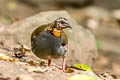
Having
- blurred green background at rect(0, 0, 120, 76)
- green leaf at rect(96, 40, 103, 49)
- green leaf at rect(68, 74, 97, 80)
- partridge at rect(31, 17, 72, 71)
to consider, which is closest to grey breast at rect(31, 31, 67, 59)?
partridge at rect(31, 17, 72, 71)

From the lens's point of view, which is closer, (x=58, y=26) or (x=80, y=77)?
(x=80, y=77)

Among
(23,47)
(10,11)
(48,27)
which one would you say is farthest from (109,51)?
(48,27)

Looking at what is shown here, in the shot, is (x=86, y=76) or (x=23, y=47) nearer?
(x=86, y=76)

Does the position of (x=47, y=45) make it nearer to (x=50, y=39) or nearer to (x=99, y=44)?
(x=50, y=39)

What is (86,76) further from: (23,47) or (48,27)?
(23,47)

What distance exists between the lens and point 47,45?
6988mm

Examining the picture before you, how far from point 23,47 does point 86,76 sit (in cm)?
231

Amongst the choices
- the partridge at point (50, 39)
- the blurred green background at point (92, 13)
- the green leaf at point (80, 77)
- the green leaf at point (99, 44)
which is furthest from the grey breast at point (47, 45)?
the blurred green background at point (92, 13)

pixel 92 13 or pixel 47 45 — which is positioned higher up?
pixel 92 13

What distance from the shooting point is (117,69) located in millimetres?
13086

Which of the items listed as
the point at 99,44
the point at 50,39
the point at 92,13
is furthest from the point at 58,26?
the point at 92,13

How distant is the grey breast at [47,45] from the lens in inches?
275

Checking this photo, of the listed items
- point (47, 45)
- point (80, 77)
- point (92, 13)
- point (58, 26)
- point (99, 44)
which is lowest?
point (80, 77)

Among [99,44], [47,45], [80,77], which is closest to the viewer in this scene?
[80,77]
